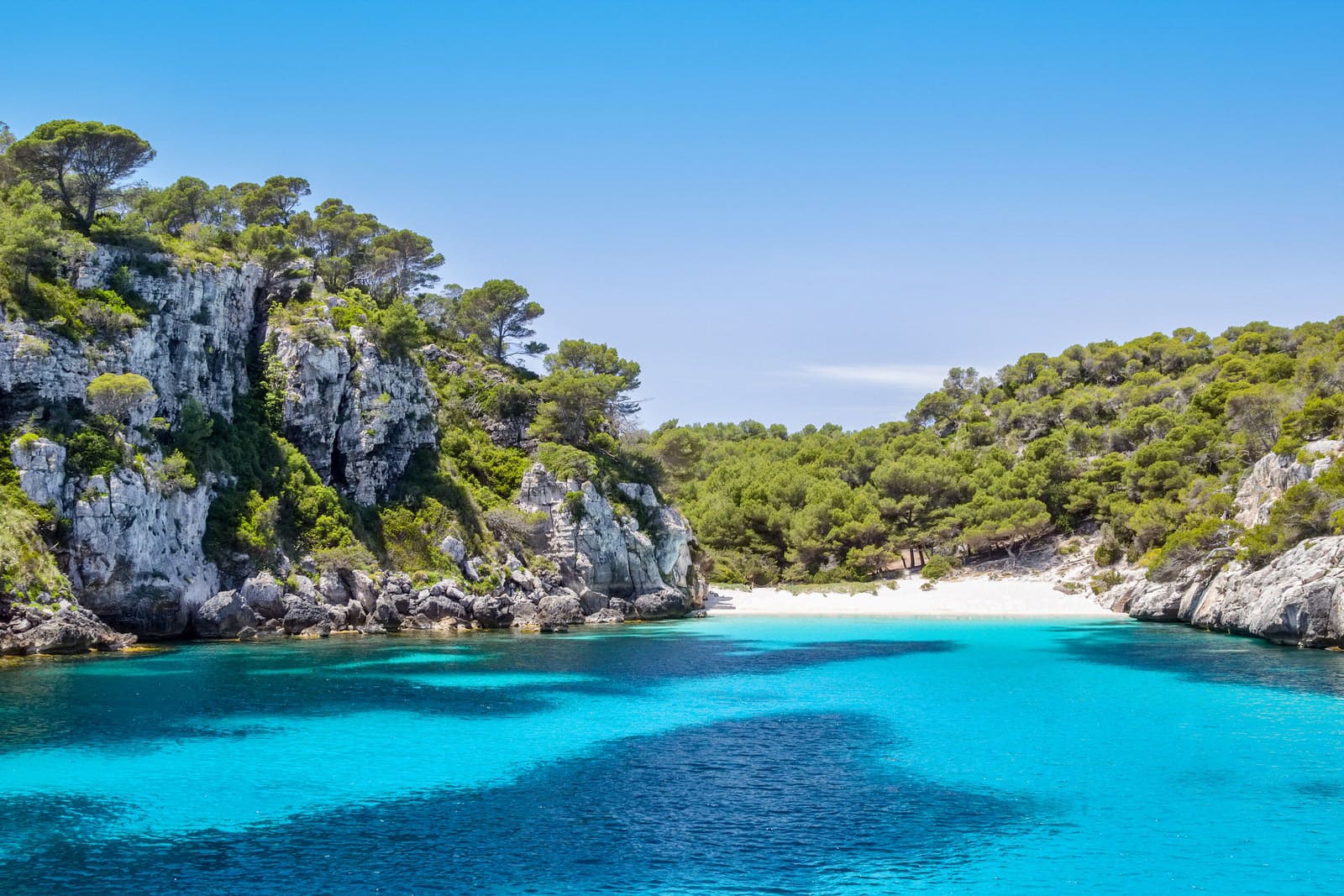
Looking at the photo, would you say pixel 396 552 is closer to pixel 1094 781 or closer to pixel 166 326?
pixel 166 326

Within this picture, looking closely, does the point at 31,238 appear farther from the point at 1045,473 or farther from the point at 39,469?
the point at 1045,473

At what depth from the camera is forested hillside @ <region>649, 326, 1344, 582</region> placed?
6731cm

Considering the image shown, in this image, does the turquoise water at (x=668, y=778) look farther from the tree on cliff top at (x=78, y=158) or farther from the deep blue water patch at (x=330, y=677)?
the tree on cliff top at (x=78, y=158)

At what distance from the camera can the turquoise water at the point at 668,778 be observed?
15523mm

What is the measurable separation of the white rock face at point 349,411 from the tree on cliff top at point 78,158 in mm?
13329

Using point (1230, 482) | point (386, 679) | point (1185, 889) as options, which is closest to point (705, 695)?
point (386, 679)

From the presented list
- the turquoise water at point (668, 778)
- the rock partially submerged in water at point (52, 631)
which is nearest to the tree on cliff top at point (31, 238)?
the rock partially submerged in water at point (52, 631)

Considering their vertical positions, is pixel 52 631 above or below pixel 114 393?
below

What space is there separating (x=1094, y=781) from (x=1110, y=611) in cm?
5008

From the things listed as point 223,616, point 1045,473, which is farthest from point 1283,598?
point 223,616

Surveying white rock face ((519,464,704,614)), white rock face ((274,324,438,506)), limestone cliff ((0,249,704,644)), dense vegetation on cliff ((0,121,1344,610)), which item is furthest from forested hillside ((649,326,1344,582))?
white rock face ((274,324,438,506))

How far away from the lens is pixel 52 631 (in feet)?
128

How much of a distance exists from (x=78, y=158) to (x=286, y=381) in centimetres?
1808

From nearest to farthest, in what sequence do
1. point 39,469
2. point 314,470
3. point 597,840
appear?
point 597,840 → point 39,469 → point 314,470
